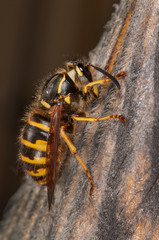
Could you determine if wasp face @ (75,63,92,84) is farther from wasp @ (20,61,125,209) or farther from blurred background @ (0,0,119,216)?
blurred background @ (0,0,119,216)

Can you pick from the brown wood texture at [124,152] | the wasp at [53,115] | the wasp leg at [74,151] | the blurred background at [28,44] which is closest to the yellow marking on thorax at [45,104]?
the wasp at [53,115]

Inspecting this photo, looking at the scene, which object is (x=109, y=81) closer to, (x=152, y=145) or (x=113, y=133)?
(x=113, y=133)

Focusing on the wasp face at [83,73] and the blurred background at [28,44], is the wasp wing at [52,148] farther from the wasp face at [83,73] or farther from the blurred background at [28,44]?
the blurred background at [28,44]

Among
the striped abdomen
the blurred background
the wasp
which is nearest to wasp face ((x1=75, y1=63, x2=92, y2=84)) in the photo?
the wasp

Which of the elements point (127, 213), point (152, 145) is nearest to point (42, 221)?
point (127, 213)

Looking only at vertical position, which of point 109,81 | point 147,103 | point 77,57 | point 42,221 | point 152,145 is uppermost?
point 77,57
